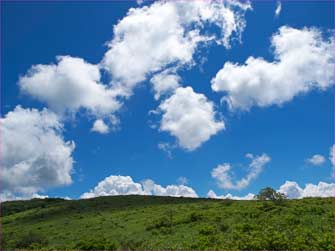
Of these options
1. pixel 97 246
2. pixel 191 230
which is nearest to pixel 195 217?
pixel 191 230

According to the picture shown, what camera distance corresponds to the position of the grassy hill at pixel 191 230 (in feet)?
111

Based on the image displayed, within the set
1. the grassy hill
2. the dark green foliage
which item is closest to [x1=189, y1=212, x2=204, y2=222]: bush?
the grassy hill

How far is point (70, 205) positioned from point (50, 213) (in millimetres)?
7641

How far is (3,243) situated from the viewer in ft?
164

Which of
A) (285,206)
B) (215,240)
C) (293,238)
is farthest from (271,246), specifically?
(285,206)

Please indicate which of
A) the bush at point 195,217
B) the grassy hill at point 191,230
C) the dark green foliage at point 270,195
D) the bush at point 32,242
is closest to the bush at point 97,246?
the grassy hill at point 191,230

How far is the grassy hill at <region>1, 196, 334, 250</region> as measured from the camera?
33.7 m

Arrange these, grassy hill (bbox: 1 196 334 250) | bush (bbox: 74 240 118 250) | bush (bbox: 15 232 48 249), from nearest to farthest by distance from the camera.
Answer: grassy hill (bbox: 1 196 334 250)
bush (bbox: 74 240 118 250)
bush (bbox: 15 232 48 249)

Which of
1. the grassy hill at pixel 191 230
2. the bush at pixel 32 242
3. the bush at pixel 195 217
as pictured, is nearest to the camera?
the grassy hill at pixel 191 230

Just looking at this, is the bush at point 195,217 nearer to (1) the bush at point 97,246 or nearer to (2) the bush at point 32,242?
(1) the bush at point 97,246

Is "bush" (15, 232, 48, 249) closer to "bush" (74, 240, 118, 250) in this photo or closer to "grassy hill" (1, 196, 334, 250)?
"grassy hill" (1, 196, 334, 250)

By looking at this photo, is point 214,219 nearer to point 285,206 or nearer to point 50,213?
point 285,206

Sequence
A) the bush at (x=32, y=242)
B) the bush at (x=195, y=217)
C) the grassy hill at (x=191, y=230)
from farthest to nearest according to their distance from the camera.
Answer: the bush at (x=195, y=217), the bush at (x=32, y=242), the grassy hill at (x=191, y=230)

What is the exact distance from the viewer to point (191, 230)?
138ft
